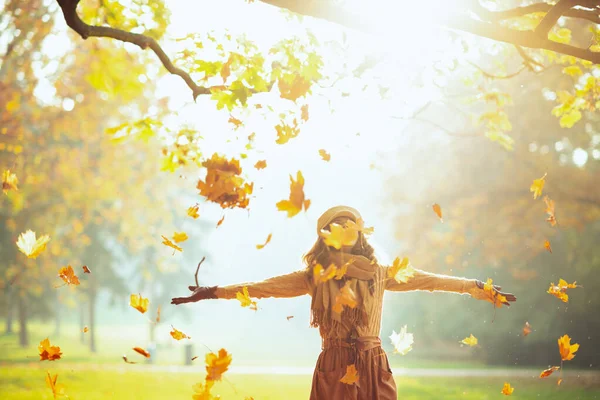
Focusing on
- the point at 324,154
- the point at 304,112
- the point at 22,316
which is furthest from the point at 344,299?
the point at 22,316

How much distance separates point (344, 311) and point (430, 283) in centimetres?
68

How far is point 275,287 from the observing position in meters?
4.16

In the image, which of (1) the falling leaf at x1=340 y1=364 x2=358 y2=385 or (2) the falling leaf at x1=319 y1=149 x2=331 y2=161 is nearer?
(1) the falling leaf at x1=340 y1=364 x2=358 y2=385

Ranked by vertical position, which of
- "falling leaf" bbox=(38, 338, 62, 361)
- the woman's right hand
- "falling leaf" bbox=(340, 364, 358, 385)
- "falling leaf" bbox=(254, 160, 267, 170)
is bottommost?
"falling leaf" bbox=(340, 364, 358, 385)

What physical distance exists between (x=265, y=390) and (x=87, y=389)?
3220mm

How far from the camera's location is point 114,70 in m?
6.73

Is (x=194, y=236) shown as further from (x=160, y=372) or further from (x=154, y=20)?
(x=154, y=20)

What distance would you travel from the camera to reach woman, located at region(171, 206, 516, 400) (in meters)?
3.97

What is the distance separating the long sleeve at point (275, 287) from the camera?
4086 millimetres

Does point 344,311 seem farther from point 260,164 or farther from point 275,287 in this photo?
point 260,164

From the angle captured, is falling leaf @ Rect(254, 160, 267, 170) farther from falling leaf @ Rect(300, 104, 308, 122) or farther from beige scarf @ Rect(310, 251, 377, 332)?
beige scarf @ Rect(310, 251, 377, 332)

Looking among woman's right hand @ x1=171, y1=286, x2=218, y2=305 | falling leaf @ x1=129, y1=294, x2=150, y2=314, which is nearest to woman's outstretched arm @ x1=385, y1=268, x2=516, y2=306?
woman's right hand @ x1=171, y1=286, x2=218, y2=305

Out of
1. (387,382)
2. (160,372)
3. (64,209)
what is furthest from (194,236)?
(387,382)

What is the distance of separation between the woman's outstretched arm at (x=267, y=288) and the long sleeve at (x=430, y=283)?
1.93 ft
